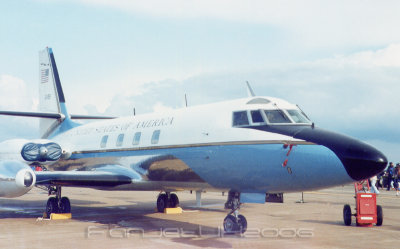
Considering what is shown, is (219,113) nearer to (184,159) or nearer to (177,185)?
(184,159)

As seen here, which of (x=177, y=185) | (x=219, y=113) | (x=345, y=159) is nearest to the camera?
(x=345, y=159)

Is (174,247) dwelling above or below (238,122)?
below

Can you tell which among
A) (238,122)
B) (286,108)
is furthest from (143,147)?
(286,108)

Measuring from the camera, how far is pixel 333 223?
43.8 ft

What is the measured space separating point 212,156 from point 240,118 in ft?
3.63

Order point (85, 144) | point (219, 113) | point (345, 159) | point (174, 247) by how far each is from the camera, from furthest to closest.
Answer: point (85, 144)
point (219, 113)
point (174, 247)
point (345, 159)

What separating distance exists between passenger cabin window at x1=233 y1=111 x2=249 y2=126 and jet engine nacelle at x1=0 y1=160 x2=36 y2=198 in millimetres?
6047

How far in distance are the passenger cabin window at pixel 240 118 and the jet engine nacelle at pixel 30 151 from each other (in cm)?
871

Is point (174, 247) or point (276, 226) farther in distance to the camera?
point (276, 226)

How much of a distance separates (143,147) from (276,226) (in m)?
4.43

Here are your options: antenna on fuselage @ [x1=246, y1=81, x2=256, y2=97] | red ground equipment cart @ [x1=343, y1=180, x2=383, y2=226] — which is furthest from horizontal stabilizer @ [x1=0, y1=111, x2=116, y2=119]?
red ground equipment cart @ [x1=343, y1=180, x2=383, y2=226]

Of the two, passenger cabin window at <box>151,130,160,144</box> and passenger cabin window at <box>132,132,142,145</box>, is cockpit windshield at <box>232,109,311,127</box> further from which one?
passenger cabin window at <box>132,132,142,145</box>

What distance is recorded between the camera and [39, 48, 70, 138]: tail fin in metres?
20.5

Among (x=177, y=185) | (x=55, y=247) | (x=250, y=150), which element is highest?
(x=250, y=150)
